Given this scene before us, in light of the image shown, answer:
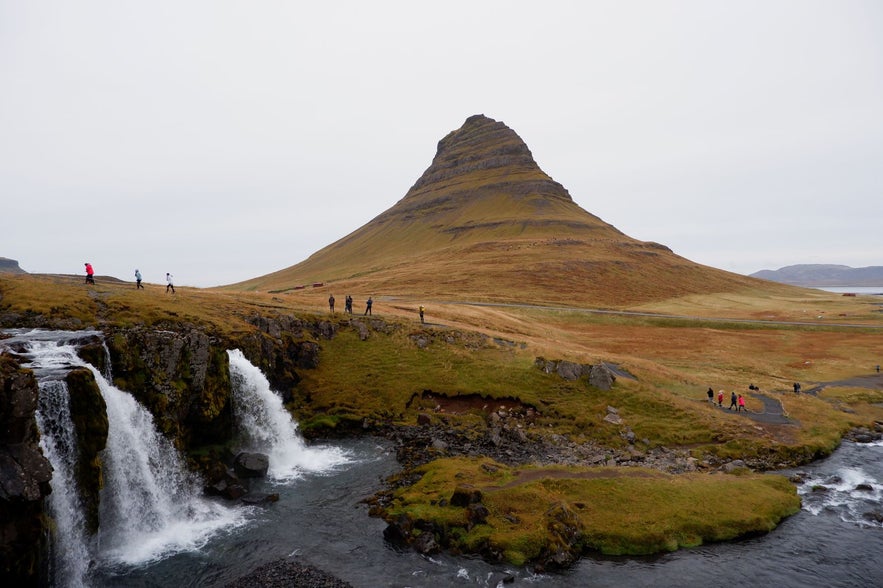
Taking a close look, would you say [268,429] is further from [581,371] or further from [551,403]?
[581,371]

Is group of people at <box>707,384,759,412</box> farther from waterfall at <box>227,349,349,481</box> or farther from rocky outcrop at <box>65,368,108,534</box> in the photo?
rocky outcrop at <box>65,368,108,534</box>

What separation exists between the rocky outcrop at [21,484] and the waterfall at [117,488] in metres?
2.19

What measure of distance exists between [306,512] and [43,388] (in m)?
16.9

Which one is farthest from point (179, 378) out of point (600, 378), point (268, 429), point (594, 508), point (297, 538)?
point (600, 378)

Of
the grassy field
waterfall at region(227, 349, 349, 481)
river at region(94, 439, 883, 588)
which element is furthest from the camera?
waterfall at region(227, 349, 349, 481)

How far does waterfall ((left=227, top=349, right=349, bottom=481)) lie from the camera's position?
40.8m

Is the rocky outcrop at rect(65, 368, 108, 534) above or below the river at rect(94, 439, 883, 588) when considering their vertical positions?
above

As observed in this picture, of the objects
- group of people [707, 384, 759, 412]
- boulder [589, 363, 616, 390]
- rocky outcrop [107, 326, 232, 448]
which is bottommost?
group of people [707, 384, 759, 412]

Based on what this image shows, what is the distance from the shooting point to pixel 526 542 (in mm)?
27641

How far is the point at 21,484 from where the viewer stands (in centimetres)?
2170

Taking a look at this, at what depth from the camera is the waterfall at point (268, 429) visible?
1606 inches

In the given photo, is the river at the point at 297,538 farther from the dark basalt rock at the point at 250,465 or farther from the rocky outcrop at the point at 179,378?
the rocky outcrop at the point at 179,378

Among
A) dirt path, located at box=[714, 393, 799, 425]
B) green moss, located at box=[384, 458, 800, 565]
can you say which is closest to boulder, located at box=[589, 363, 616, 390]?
dirt path, located at box=[714, 393, 799, 425]

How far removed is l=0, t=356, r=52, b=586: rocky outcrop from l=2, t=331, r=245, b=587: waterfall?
7.19 feet
